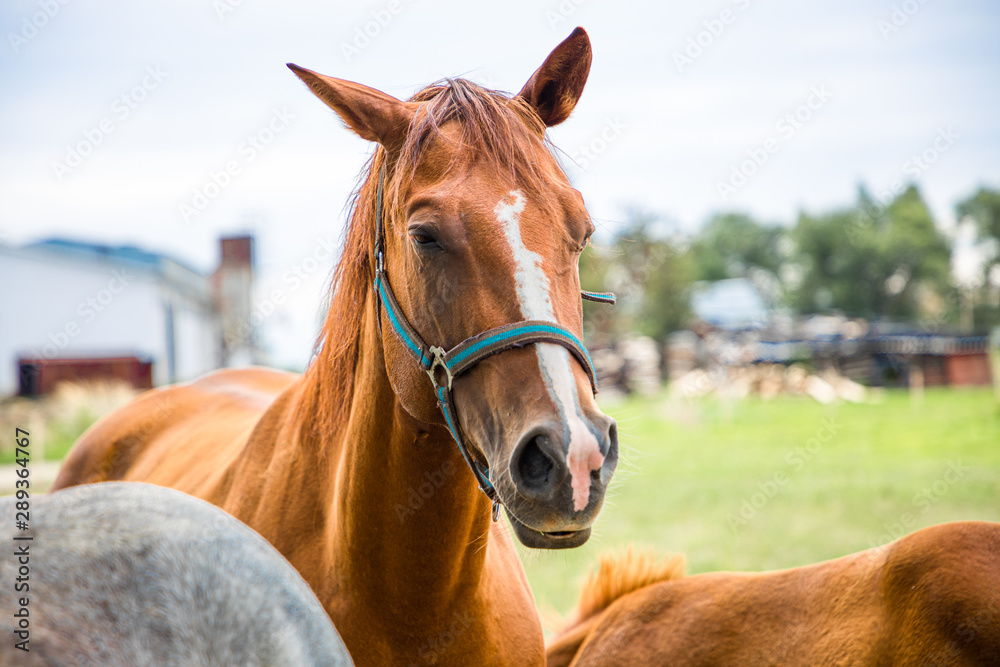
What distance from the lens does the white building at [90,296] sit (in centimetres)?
2102

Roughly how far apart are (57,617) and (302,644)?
0.31m

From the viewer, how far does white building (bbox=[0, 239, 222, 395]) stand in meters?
21.0

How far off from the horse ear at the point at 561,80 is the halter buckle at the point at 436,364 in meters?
0.83

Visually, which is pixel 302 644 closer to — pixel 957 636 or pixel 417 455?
pixel 417 455

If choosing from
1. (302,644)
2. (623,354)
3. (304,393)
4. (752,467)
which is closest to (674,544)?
(752,467)

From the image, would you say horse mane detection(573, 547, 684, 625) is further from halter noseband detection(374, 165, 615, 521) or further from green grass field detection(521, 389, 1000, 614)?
halter noseband detection(374, 165, 615, 521)

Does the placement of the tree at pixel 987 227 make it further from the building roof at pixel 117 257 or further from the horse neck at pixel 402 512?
the horse neck at pixel 402 512

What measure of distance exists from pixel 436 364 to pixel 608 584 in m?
1.92

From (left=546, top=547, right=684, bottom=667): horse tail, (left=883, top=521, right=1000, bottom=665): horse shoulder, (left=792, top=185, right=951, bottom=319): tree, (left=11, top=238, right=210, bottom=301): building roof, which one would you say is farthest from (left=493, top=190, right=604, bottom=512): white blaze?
(left=792, top=185, right=951, bottom=319): tree

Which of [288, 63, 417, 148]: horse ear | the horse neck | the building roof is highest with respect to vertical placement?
[288, 63, 417, 148]: horse ear

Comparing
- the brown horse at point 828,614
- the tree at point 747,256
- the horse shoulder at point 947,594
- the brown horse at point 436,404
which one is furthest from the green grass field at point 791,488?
the tree at point 747,256

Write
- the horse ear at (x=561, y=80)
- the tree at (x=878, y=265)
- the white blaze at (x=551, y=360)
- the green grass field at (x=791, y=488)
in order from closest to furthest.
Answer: the white blaze at (x=551, y=360) < the horse ear at (x=561, y=80) < the green grass field at (x=791, y=488) < the tree at (x=878, y=265)

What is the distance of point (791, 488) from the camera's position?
354 inches

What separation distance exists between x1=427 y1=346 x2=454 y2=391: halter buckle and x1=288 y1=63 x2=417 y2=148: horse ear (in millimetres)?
633
